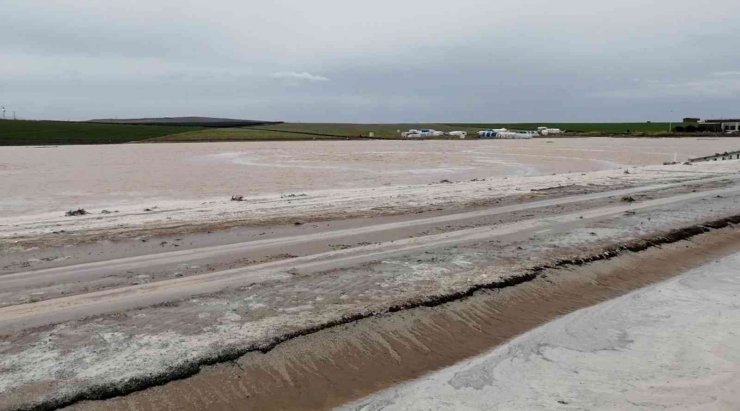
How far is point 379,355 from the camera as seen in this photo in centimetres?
539

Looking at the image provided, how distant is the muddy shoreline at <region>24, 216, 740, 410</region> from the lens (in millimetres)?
4539

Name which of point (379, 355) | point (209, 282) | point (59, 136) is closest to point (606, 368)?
point (379, 355)

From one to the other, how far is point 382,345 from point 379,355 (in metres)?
0.18

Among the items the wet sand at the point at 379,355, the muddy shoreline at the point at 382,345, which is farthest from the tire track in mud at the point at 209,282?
the wet sand at the point at 379,355

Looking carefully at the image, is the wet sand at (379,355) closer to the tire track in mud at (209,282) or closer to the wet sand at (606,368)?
the wet sand at (606,368)

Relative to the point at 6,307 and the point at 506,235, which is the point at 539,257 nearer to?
the point at 506,235

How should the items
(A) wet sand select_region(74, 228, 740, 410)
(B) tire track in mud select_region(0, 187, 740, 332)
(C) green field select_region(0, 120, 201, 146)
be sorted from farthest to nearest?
(C) green field select_region(0, 120, 201, 146) → (B) tire track in mud select_region(0, 187, 740, 332) → (A) wet sand select_region(74, 228, 740, 410)

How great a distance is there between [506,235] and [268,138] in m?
91.7

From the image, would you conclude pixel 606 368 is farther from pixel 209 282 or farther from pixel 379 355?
pixel 209 282

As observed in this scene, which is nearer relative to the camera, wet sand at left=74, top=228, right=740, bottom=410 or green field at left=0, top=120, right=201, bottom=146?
wet sand at left=74, top=228, right=740, bottom=410

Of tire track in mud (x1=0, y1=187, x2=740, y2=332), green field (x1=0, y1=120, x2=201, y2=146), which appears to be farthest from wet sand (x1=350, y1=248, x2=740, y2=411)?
green field (x1=0, y1=120, x2=201, y2=146)

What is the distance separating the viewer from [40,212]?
51.8 ft

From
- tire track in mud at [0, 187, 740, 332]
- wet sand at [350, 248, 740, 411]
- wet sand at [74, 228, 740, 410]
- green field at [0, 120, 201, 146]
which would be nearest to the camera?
wet sand at [350, 248, 740, 411]

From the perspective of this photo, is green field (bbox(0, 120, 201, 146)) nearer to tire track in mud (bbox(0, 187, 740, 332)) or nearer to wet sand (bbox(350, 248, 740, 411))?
tire track in mud (bbox(0, 187, 740, 332))
